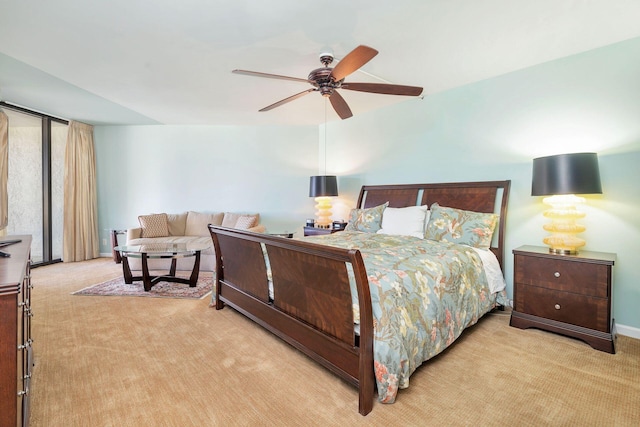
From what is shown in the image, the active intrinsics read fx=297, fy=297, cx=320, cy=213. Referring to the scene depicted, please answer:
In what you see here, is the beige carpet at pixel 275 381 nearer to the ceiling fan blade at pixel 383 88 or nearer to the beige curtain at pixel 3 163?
the ceiling fan blade at pixel 383 88

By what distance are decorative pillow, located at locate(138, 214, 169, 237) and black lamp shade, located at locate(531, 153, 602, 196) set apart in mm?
5410

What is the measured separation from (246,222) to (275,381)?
3.53 m

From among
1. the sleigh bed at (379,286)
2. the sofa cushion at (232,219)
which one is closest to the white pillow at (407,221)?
the sleigh bed at (379,286)

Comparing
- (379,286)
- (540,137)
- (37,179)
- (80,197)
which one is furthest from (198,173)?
(540,137)

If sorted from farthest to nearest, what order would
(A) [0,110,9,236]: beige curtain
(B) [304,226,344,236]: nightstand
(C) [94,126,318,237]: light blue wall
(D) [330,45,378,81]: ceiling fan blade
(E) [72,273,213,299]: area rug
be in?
(C) [94,126,318,237]: light blue wall < (B) [304,226,344,236]: nightstand < (A) [0,110,9,236]: beige curtain < (E) [72,273,213,299]: area rug < (D) [330,45,378,81]: ceiling fan blade

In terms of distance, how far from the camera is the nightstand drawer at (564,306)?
7.51 ft

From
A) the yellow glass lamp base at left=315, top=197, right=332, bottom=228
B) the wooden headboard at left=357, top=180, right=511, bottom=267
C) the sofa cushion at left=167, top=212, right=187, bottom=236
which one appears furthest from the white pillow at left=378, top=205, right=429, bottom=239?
the sofa cushion at left=167, top=212, right=187, bottom=236

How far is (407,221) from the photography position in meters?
3.52

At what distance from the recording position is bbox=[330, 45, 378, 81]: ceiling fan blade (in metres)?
1.87

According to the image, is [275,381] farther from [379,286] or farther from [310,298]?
[379,286]

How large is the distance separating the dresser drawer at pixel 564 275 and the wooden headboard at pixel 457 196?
1.72ft

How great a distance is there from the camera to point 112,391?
180 centimetres

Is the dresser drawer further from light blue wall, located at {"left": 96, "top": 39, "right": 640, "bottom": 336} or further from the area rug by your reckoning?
the area rug

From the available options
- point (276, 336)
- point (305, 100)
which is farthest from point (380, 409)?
point (305, 100)
